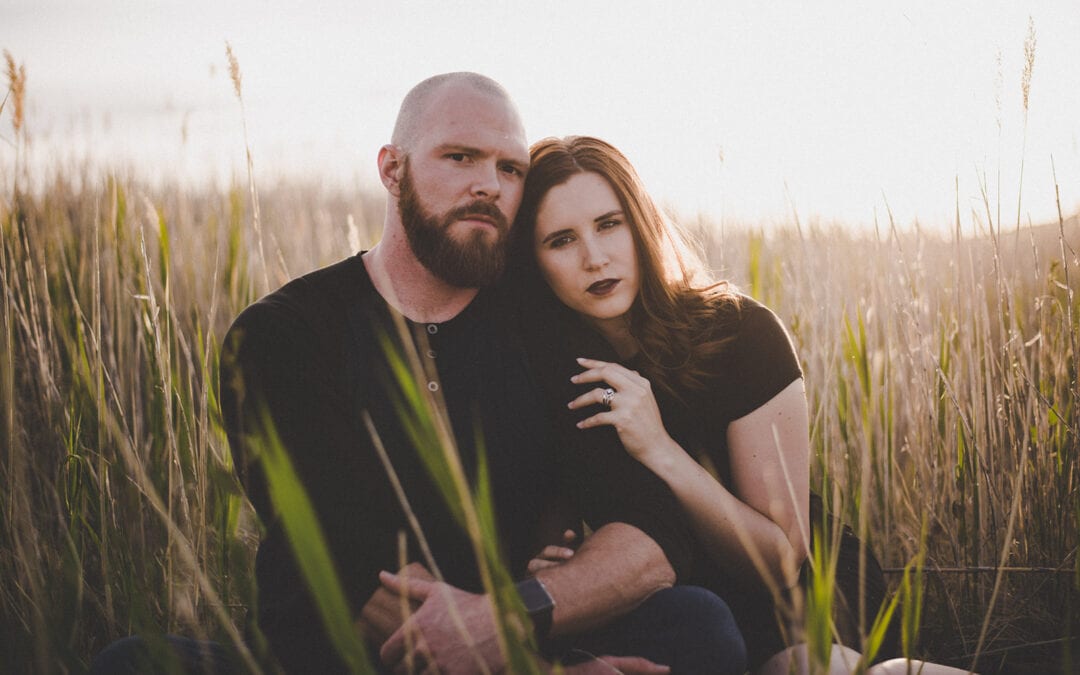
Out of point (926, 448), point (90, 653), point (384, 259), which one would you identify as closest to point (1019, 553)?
point (926, 448)

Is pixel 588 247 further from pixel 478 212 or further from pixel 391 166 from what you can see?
pixel 391 166

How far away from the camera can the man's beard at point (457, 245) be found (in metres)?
2.02

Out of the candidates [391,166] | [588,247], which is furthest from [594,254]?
[391,166]

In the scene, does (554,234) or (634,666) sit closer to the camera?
(634,666)

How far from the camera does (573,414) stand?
198cm

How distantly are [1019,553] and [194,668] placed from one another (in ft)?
7.20

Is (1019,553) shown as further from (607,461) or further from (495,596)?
(495,596)

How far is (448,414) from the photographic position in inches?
77.5

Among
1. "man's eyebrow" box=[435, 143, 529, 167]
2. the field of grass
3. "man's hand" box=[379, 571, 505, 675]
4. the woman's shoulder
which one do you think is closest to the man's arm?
"man's hand" box=[379, 571, 505, 675]

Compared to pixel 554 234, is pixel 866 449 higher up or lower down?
lower down

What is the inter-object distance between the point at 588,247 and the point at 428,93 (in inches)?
23.7

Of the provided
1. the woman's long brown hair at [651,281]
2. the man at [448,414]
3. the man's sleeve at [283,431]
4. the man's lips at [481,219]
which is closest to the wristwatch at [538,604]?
the man at [448,414]

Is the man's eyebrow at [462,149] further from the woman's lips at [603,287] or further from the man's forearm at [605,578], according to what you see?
the man's forearm at [605,578]

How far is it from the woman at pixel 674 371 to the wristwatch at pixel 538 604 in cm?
42
